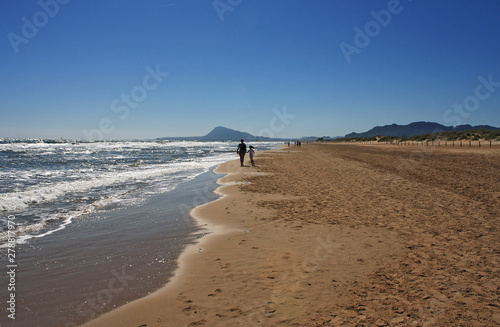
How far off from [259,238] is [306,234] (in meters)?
1.10

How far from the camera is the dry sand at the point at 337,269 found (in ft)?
11.0

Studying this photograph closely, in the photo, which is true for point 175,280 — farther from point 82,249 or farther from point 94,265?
point 82,249

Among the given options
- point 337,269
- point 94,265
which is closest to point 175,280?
point 94,265

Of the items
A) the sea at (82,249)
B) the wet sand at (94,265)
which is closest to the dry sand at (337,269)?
the wet sand at (94,265)

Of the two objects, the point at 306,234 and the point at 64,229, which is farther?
the point at 64,229

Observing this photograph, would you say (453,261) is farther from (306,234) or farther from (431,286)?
(306,234)

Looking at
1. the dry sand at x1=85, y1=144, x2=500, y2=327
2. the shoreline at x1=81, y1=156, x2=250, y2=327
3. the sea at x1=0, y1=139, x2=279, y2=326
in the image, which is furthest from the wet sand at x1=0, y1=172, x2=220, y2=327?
the dry sand at x1=85, y1=144, x2=500, y2=327

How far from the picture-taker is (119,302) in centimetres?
383

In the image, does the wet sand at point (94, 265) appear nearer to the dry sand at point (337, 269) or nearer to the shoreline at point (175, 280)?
the shoreline at point (175, 280)

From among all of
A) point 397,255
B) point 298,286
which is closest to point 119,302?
point 298,286

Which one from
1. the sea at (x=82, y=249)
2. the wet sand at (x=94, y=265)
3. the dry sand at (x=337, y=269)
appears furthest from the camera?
the sea at (x=82, y=249)

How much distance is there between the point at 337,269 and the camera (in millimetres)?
4594

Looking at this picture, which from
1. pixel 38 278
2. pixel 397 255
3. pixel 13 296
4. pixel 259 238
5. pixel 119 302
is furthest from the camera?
pixel 259 238

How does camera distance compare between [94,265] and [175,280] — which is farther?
[94,265]
